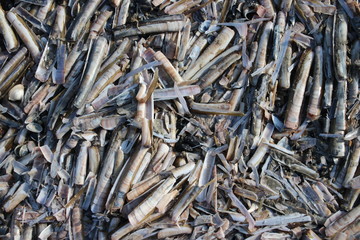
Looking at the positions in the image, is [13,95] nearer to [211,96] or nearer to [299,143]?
[211,96]

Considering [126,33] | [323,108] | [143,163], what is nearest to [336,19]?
[323,108]

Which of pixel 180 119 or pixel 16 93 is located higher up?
pixel 16 93

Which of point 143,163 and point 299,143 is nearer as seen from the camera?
point 143,163

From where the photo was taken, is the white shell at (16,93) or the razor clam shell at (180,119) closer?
the razor clam shell at (180,119)

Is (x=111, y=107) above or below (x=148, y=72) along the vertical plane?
below

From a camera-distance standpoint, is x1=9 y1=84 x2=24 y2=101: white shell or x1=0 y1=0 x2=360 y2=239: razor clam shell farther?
x1=9 y1=84 x2=24 y2=101: white shell

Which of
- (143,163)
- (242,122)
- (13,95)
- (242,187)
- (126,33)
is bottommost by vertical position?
(242,187)
